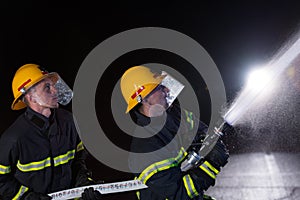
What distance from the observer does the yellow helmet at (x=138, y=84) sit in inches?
113

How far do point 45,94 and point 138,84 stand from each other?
111cm

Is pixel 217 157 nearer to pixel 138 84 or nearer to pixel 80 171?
pixel 138 84

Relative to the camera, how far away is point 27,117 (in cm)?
345

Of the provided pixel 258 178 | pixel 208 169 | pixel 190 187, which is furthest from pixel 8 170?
pixel 258 178

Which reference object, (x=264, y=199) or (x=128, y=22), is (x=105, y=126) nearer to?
(x=128, y=22)

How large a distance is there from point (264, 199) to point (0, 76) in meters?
6.65

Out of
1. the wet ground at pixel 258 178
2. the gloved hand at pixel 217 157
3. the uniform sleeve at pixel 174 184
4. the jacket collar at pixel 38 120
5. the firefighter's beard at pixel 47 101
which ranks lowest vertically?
the jacket collar at pixel 38 120

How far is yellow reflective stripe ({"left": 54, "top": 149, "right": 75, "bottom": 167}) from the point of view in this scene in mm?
3416

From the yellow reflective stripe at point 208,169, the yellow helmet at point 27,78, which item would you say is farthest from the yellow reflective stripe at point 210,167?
the yellow helmet at point 27,78

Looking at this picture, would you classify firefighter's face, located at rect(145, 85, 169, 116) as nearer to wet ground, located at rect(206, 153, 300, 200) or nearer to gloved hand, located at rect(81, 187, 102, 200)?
gloved hand, located at rect(81, 187, 102, 200)

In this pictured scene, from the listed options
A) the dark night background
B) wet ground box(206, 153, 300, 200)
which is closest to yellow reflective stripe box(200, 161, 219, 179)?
wet ground box(206, 153, 300, 200)

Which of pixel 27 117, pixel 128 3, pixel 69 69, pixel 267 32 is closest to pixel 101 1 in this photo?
pixel 128 3

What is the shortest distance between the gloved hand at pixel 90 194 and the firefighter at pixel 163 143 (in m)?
0.58

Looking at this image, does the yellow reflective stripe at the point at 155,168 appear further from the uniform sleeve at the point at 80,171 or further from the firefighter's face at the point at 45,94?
the firefighter's face at the point at 45,94
